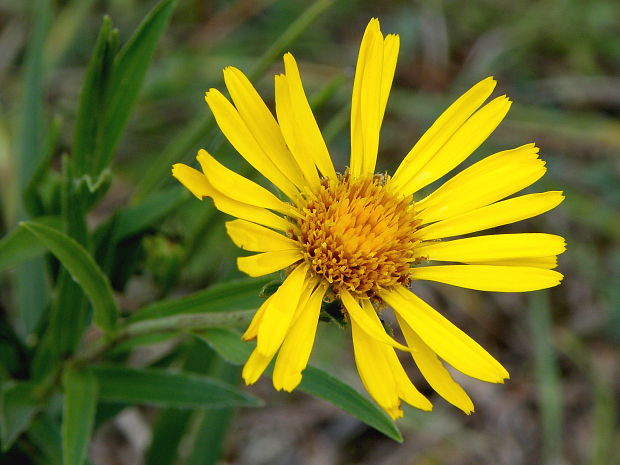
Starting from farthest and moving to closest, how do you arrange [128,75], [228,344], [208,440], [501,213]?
1. [208,440]
2. [128,75]
3. [501,213]
4. [228,344]

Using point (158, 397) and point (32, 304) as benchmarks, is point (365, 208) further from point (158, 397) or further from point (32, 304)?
point (32, 304)

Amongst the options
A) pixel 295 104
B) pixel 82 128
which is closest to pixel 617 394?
pixel 295 104

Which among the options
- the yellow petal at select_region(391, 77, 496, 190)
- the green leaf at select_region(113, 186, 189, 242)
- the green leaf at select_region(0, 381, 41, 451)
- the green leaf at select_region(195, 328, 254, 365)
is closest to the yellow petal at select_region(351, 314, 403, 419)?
the green leaf at select_region(195, 328, 254, 365)

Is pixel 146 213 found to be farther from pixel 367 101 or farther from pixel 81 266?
pixel 367 101

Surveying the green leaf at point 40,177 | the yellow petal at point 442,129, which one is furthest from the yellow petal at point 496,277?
the green leaf at point 40,177

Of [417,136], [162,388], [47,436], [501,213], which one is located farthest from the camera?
[417,136]

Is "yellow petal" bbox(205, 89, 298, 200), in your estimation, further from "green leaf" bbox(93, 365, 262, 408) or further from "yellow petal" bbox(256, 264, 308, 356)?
"green leaf" bbox(93, 365, 262, 408)

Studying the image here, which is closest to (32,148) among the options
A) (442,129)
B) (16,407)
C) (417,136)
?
(16,407)
